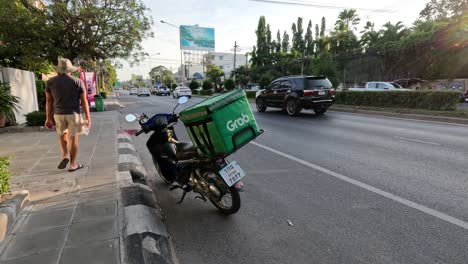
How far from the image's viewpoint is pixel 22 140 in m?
7.83

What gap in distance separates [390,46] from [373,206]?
34.6 m

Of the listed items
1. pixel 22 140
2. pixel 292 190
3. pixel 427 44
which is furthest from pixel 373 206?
pixel 427 44

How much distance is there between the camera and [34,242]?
2.84 m

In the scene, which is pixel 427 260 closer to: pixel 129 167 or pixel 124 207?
pixel 124 207

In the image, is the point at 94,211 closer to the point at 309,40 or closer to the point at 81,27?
the point at 81,27

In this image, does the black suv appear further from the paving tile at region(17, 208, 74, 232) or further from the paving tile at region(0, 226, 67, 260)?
the paving tile at region(0, 226, 67, 260)

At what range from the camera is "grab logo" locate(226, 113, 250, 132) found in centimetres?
322

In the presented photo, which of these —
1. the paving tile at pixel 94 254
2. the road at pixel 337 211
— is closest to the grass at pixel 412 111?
the road at pixel 337 211

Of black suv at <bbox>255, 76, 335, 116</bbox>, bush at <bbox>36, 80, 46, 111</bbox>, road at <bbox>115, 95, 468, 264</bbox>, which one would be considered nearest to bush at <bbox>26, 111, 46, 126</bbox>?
bush at <bbox>36, 80, 46, 111</bbox>

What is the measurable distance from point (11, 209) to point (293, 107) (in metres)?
11.4

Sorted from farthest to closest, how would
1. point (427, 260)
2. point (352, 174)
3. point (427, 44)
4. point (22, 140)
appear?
point (427, 44)
point (22, 140)
point (352, 174)
point (427, 260)

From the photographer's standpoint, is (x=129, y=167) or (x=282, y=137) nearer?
(x=129, y=167)

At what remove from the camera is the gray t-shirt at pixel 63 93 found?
15.7 ft

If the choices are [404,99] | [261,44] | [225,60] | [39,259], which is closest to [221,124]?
[39,259]
